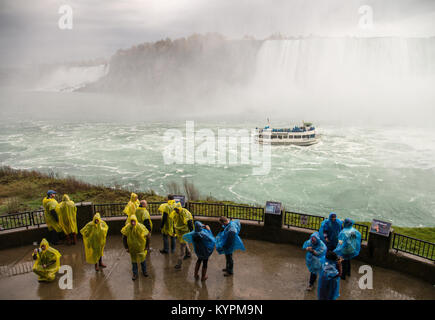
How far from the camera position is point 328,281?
5.41 meters

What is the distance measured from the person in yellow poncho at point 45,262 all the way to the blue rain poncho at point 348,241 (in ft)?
19.0

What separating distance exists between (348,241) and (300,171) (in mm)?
25441

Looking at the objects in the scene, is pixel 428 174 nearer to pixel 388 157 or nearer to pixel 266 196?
pixel 388 157

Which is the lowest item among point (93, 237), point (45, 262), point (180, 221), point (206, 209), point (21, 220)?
point (21, 220)

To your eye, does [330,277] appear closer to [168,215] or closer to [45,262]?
[168,215]

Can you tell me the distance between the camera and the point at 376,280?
685 centimetres

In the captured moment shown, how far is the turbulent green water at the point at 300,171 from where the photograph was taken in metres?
22.6

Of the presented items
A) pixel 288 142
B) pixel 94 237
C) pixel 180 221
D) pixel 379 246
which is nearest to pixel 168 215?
pixel 180 221

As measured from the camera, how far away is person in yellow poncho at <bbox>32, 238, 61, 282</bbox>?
6.50m

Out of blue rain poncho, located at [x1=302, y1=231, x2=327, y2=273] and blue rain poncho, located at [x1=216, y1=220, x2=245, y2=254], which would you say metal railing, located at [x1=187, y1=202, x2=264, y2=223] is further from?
blue rain poncho, located at [x1=302, y1=231, x2=327, y2=273]

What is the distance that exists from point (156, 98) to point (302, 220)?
12922cm

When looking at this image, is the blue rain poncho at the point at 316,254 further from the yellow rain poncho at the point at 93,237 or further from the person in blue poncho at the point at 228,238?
the yellow rain poncho at the point at 93,237

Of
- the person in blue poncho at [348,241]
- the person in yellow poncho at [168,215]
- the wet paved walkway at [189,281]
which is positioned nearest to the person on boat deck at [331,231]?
the person in blue poncho at [348,241]

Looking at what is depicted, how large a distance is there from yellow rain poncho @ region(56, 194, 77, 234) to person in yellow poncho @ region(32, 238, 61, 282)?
133 centimetres
